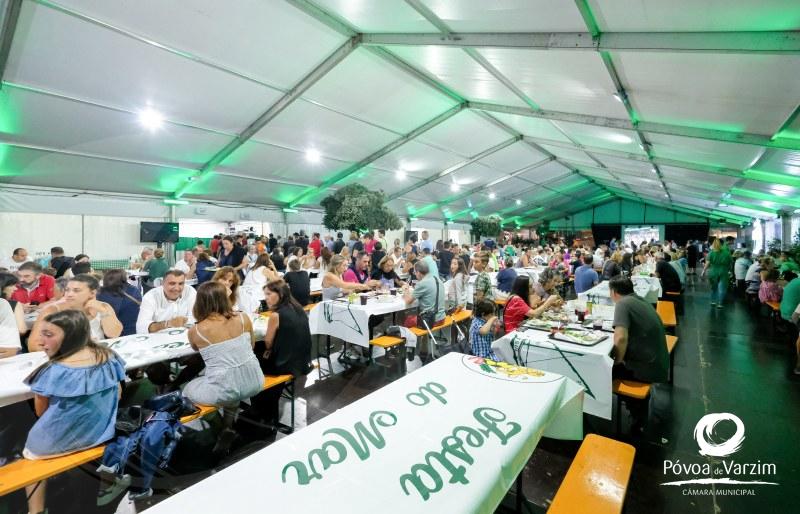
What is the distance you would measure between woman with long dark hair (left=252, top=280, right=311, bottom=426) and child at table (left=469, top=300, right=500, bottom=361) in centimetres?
148

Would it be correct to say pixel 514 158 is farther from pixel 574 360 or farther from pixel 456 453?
pixel 456 453

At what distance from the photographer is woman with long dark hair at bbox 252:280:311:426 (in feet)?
9.57

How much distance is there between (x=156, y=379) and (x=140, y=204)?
27.0 ft

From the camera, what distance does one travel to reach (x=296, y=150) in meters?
9.48

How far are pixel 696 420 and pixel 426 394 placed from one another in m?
2.84

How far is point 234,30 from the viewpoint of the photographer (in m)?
5.12

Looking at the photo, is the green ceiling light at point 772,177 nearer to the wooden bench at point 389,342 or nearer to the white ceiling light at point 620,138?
the white ceiling light at point 620,138

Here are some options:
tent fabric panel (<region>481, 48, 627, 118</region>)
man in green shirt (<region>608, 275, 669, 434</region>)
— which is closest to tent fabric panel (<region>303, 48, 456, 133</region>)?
tent fabric panel (<region>481, 48, 627, 118</region>)

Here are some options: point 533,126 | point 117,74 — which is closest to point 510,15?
point 533,126

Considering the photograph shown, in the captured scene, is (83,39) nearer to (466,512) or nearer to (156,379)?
(156,379)

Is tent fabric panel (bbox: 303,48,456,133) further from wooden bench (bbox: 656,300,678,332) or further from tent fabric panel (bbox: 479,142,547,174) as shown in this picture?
wooden bench (bbox: 656,300,678,332)

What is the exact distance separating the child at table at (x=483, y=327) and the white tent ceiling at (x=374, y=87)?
265 cm

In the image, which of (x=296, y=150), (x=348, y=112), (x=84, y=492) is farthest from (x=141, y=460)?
(x=296, y=150)

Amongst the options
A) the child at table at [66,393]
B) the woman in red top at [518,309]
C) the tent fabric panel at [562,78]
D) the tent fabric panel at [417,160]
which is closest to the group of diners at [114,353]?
the child at table at [66,393]
